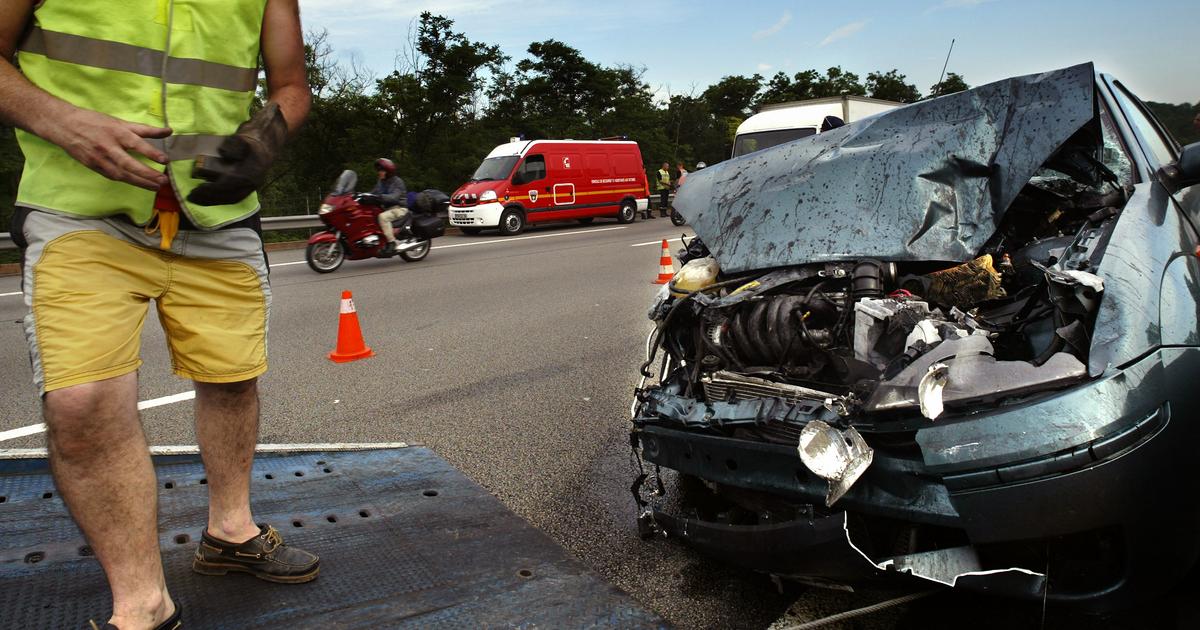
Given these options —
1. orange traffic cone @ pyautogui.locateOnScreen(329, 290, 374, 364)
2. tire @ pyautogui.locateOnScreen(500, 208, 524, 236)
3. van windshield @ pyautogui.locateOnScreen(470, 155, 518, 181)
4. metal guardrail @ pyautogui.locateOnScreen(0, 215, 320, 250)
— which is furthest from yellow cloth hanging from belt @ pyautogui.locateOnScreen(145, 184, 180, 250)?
van windshield @ pyautogui.locateOnScreen(470, 155, 518, 181)

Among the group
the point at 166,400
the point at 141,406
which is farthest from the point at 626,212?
the point at 141,406

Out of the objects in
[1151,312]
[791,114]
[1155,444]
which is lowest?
[1155,444]

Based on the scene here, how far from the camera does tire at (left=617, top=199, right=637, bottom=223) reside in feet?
68.9

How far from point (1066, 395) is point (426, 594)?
172 centimetres

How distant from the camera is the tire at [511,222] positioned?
17730mm

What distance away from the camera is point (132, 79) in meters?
1.89

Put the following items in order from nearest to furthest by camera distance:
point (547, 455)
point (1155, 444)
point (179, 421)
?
point (1155, 444)
point (547, 455)
point (179, 421)

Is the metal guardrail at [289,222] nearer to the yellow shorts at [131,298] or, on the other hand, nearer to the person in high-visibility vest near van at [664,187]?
the person in high-visibility vest near van at [664,187]

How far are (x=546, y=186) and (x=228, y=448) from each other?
16697mm

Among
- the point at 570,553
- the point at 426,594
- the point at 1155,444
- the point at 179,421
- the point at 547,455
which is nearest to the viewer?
the point at 1155,444

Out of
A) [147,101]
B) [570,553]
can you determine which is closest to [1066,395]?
[570,553]

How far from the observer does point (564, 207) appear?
63.1 feet

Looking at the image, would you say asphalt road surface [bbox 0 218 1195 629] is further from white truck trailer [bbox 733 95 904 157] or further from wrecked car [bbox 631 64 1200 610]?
white truck trailer [bbox 733 95 904 157]

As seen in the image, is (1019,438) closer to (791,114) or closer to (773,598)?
(773,598)
